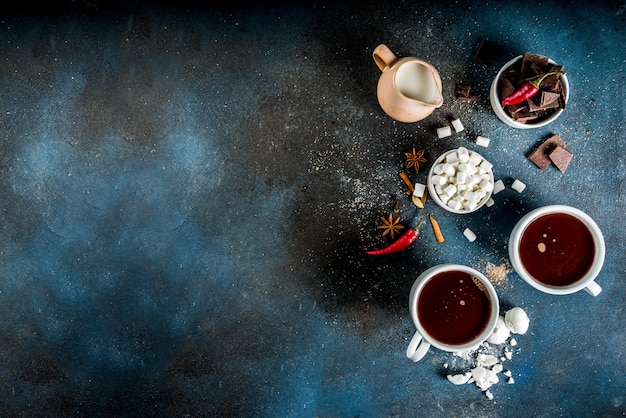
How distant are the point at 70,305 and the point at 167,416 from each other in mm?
558

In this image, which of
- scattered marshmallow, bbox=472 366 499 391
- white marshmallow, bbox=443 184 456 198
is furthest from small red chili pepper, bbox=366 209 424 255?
scattered marshmallow, bbox=472 366 499 391

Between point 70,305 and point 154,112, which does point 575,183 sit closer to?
point 154,112

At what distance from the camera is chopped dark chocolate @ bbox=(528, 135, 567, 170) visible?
5.99 feet

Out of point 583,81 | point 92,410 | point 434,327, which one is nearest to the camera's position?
point 434,327

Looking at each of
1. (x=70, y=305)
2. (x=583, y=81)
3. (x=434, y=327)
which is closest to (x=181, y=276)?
(x=70, y=305)

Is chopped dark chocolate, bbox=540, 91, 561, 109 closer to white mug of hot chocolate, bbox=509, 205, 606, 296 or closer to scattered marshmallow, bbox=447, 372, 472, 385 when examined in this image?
white mug of hot chocolate, bbox=509, 205, 606, 296

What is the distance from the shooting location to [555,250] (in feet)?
5.68

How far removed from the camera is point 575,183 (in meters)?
1.85

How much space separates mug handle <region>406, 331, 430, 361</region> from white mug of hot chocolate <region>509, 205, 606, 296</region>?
0.40 meters

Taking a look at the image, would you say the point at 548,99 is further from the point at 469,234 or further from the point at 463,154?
the point at 469,234

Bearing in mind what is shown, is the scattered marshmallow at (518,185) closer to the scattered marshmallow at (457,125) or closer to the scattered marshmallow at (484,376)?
the scattered marshmallow at (457,125)

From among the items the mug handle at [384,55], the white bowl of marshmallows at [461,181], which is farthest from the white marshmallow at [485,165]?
the mug handle at [384,55]

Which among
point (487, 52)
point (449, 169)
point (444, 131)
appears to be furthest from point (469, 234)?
point (487, 52)

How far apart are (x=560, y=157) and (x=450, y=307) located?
0.67 meters
